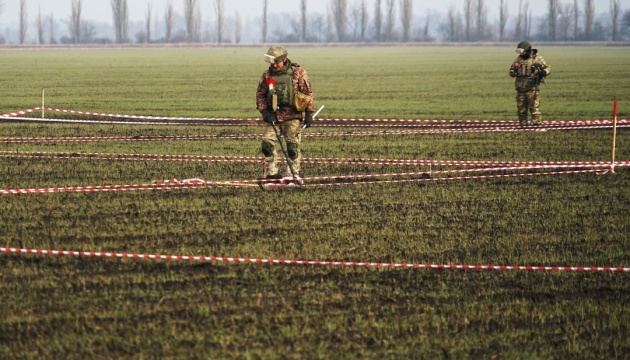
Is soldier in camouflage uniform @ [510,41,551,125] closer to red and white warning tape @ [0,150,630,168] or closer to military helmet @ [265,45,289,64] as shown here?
red and white warning tape @ [0,150,630,168]

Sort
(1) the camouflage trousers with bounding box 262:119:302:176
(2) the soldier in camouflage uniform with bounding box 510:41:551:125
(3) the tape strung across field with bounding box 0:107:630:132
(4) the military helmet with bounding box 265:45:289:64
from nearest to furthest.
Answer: (4) the military helmet with bounding box 265:45:289:64, (1) the camouflage trousers with bounding box 262:119:302:176, (2) the soldier in camouflage uniform with bounding box 510:41:551:125, (3) the tape strung across field with bounding box 0:107:630:132

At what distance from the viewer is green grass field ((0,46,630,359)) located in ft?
24.8

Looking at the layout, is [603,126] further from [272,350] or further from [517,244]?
[272,350]

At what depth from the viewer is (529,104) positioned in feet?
74.6

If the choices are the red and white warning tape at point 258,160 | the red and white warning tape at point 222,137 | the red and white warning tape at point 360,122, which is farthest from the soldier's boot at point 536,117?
the red and white warning tape at point 258,160

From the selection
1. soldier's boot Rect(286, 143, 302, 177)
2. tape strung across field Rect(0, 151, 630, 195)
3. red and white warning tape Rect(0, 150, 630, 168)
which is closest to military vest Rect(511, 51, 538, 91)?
red and white warning tape Rect(0, 150, 630, 168)

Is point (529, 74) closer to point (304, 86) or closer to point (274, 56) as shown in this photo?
point (304, 86)

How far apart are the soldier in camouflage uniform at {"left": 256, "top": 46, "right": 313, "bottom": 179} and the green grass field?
2.56ft

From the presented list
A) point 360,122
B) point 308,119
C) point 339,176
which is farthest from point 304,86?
point 360,122

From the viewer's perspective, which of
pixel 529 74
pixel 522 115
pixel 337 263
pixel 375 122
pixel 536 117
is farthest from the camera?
pixel 375 122

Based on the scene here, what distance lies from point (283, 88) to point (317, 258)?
455 cm

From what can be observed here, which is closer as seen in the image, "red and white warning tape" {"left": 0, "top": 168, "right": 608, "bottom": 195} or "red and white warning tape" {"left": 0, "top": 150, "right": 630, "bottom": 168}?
"red and white warning tape" {"left": 0, "top": 168, "right": 608, "bottom": 195}

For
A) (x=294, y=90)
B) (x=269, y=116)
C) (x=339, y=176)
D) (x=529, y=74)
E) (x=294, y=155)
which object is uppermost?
(x=529, y=74)

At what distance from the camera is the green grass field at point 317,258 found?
298 inches
